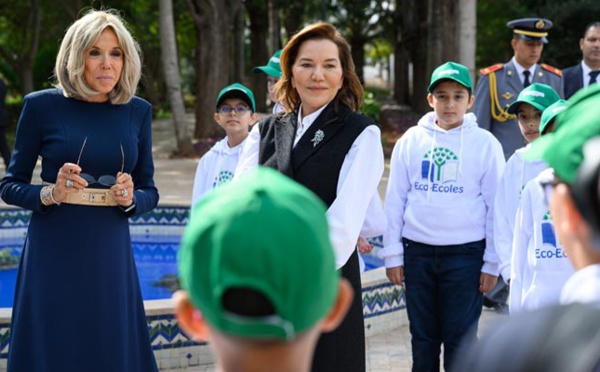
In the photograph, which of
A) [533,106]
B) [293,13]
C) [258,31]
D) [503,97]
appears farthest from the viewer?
[293,13]

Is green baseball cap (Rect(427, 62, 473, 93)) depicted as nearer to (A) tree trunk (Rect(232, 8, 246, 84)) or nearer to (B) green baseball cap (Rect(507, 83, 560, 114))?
(B) green baseball cap (Rect(507, 83, 560, 114))

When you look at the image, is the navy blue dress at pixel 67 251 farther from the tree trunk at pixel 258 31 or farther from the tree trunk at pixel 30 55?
the tree trunk at pixel 258 31

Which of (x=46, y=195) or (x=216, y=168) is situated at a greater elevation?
(x=46, y=195)

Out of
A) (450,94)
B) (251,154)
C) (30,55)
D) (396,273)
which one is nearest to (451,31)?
(450,94)

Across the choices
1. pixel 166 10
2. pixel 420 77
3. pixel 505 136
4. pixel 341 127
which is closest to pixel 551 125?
pixel 341 127

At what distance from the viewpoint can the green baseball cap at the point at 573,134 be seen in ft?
5.36

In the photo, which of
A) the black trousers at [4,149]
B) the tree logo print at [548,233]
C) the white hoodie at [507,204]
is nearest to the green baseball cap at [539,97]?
the white hoodie at [507,204]

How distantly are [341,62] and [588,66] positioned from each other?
4387 millimetres

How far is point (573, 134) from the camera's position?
166cm

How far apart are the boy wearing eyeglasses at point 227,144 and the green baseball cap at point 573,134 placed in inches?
167

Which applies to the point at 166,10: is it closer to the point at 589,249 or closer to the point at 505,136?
the point at 505,136

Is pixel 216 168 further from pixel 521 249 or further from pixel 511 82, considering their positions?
pixel 521 249

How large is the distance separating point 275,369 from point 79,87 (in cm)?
270

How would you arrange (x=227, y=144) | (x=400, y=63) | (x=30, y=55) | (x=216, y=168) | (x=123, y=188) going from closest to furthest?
(x=123, y=188) < (x=216, y=168) < (x=227, y=144) < (x=30, y=55) < (x=400, y=63)
